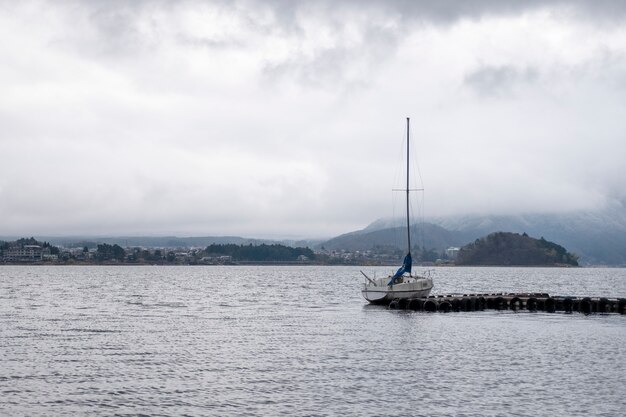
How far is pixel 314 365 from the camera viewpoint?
162 feet

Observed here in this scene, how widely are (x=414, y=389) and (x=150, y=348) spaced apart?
78.6ft

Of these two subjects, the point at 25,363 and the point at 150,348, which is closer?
the point at 25,363

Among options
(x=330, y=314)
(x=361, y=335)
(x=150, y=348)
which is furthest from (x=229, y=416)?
(x=330, y=314)

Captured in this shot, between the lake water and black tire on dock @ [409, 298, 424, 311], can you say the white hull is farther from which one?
the lake water

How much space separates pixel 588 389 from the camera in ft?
136

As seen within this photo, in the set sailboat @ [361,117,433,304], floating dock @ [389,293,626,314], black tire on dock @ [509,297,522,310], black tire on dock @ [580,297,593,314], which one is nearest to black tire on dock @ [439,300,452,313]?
floating dock @ [389,293,626,314]

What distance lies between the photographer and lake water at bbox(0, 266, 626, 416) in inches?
1481

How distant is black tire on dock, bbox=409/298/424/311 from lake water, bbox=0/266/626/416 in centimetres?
887

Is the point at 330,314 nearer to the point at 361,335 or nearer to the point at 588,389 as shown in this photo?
the point at 361,335

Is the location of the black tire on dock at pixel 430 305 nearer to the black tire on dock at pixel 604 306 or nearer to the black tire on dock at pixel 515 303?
the black tire on dock at pixel 515 303

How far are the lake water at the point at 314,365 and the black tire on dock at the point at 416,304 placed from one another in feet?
29.1

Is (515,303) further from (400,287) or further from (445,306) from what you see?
(400,287)

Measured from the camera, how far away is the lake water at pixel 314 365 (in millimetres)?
37625

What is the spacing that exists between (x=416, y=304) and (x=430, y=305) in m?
2.08
